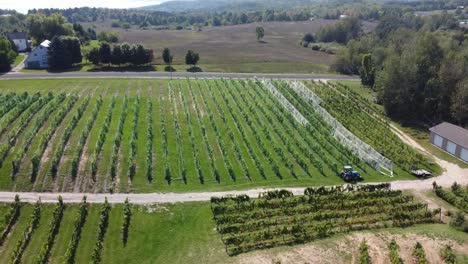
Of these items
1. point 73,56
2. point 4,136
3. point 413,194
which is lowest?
point 413,194

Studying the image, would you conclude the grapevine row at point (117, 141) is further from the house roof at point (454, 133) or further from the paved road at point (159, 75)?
the house roof at point (454, 133)

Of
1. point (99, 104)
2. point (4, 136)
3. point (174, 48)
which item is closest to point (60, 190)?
point (4, 136)

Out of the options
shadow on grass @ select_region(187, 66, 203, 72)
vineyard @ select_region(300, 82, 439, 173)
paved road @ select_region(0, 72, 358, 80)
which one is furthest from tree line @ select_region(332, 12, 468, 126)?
shadow on grass @ select_region(187, 66, 203, 72)

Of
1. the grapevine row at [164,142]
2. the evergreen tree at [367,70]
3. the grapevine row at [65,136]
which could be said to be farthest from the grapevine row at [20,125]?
the evergreen tree at [367,70]

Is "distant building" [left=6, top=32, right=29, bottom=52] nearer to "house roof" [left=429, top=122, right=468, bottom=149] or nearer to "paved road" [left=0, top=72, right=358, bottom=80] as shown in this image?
"paved road" [left=0, top=72, right=358, bottom=80]

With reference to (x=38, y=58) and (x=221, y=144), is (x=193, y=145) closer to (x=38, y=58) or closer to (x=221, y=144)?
(x=221, y=144)

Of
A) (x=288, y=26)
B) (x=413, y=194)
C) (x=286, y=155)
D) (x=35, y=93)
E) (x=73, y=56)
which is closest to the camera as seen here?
(x=413, y=194)

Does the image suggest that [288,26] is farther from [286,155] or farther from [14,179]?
[14,179]
